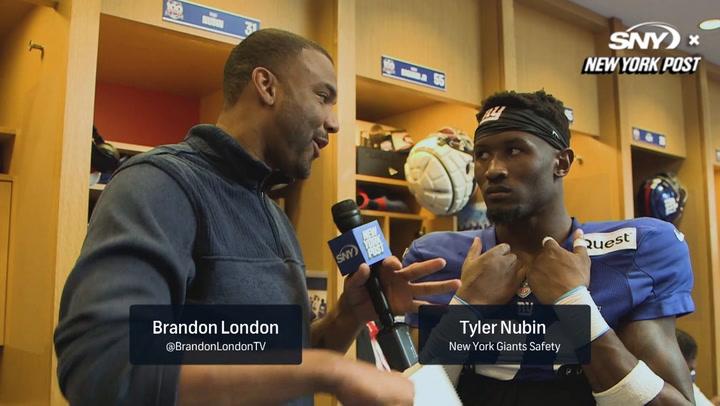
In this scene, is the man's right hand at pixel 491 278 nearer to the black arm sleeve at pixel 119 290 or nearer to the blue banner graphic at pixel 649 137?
the black arm sleeve at pixel 119 290

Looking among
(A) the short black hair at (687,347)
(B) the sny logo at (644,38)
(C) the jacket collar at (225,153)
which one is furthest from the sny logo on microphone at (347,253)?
(B) the sny logo at (644,38)

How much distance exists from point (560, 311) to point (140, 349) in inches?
34.0

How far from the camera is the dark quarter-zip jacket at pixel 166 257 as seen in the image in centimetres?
69

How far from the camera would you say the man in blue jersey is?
1293 mm

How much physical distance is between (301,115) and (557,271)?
2.00 feet

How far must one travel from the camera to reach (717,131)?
493 centimetres

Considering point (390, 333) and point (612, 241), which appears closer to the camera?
point (390, 333)

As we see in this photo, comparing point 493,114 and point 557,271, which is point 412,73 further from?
point 557,271

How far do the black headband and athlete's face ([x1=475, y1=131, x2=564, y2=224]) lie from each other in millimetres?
12

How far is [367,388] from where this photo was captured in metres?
0.71

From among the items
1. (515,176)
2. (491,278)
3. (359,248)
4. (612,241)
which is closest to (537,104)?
(515,176)

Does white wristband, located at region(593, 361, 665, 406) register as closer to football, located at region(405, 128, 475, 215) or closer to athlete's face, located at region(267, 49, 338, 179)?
athlete's face, located at region(267, 49, 338, 179)

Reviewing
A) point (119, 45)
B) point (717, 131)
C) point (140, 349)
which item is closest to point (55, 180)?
point (119, 45)

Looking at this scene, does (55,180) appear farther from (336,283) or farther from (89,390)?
(89,390)
